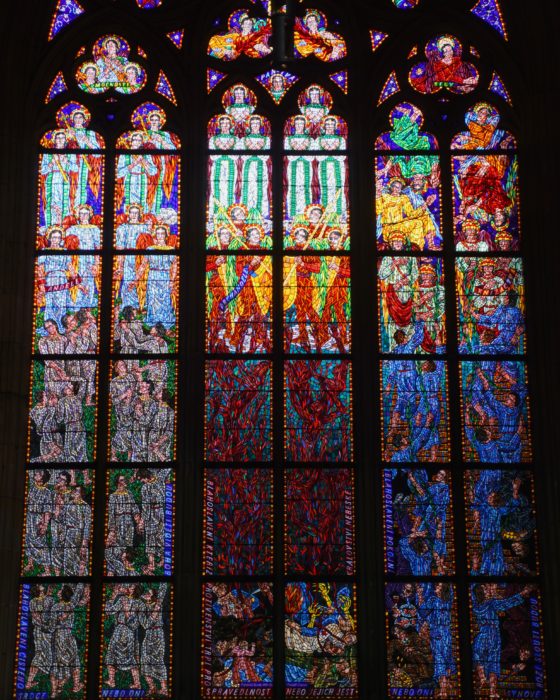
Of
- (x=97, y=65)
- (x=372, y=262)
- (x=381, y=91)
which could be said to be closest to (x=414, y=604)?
(x=372, y=262)

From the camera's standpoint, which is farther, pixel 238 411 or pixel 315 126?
pixel 315 126

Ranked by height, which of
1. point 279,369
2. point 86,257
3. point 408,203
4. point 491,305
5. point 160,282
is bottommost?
point 279,369

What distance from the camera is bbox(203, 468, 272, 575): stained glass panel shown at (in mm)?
10711

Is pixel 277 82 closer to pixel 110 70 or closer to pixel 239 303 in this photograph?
pixel 110 70

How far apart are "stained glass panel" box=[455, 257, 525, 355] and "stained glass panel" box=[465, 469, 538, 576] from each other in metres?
1.01

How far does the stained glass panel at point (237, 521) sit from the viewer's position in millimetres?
10711

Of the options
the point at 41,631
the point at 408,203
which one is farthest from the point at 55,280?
the point at 408,203

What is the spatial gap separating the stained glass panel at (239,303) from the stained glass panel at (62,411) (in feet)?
3.25

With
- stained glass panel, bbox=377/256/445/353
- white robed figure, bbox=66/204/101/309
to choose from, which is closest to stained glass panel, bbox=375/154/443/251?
stained glass panel, bbox=377/256/445/353

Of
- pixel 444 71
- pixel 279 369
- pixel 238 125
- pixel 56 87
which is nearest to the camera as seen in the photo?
pixel 279 369

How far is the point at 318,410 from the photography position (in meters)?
11.1

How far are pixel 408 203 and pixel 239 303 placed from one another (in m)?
1.57

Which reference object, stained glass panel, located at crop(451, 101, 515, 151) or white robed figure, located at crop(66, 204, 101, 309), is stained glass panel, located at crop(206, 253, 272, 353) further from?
stained glass panel, located at crop(451, 101, 515, 151)

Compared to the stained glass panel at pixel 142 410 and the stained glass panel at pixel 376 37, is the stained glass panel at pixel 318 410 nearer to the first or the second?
the stained glass panel at pixel 142 410
